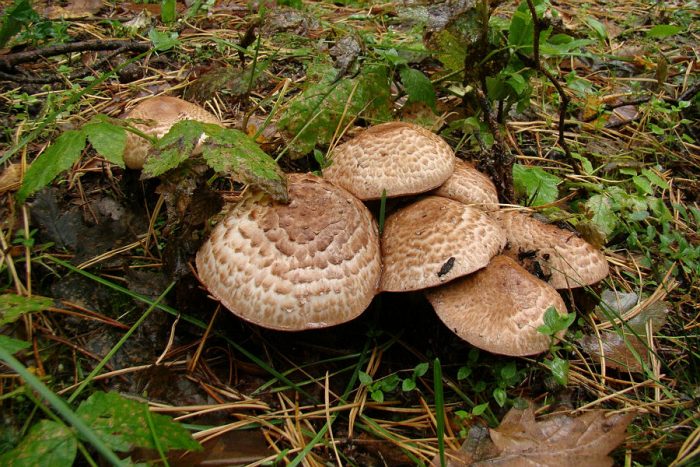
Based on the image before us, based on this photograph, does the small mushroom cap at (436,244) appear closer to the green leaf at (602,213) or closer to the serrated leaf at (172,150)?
the green leaf at (602,213)

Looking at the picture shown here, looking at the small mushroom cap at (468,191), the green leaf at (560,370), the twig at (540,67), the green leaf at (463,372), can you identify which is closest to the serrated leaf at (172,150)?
the small mushroom cap at (468,191)

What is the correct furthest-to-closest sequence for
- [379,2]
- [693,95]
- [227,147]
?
[379,2], [693,95], [227,147]

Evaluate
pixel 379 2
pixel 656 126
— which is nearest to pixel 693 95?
pixel 656 126

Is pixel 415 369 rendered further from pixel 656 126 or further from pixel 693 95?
pixel 693 95

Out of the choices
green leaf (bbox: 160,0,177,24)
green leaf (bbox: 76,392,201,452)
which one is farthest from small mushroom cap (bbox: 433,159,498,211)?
green leaf (bbox: 160,0,177,24)

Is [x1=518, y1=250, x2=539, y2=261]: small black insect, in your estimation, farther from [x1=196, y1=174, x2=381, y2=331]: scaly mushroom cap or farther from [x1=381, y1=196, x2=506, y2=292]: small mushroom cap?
[x1=196, y1=174, x2=381, y2=331]: scaly mushroom cap
